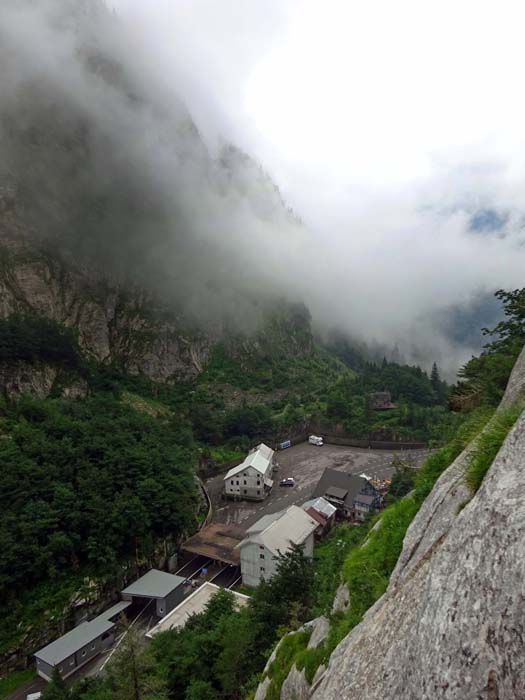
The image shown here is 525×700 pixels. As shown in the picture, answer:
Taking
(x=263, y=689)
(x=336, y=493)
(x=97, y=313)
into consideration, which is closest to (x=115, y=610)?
(x=263, y=689)

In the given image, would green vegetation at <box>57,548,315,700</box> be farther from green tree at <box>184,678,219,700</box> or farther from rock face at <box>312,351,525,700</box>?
rock face at <box>312,351,525,700</box>

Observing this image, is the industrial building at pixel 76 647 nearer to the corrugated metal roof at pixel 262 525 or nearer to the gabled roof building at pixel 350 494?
the corrugated metal roof at pixel 262 525

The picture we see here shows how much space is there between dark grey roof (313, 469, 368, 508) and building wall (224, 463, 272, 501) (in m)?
6.64

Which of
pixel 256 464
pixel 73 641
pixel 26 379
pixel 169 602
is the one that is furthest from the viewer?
pixel 26 379

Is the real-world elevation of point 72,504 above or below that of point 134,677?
above

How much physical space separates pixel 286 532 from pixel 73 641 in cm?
1590

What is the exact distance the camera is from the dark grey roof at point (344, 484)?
39688mm

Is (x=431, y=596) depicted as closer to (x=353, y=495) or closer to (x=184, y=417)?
(x=353, y=495)

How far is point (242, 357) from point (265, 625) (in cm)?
8166

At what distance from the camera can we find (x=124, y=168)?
91.5 m

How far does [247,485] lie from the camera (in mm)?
44812

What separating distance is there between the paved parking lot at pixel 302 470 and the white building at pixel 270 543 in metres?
7.68

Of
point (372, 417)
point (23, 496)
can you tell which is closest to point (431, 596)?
point (23, 496)

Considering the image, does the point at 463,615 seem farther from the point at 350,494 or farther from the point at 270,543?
the point at 350,494
